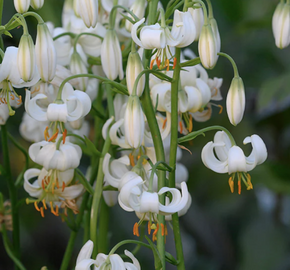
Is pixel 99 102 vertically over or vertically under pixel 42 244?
over

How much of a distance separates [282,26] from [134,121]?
209 mm

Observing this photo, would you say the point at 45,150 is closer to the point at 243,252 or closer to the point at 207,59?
the point at 207,59

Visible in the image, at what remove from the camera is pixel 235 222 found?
1002mm

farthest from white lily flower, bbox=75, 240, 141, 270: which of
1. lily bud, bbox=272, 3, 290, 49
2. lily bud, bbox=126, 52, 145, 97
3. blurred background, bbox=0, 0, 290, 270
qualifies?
blurred background, bbox=0, 0, 290, 270

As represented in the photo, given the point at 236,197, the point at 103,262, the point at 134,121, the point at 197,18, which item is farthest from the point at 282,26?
the point at 236,197

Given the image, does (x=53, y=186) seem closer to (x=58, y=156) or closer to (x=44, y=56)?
(x=58, y=156)

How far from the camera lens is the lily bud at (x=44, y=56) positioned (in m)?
0.47

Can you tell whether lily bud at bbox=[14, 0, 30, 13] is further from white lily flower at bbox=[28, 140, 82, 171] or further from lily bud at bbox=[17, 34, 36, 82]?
white lily flower at bbox=[28, 140, 82, 171]

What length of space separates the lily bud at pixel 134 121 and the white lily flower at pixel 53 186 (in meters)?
0.17

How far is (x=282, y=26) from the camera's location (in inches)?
20.6

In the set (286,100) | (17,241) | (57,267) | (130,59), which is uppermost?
(130,59)

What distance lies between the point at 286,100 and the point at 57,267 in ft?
1.86

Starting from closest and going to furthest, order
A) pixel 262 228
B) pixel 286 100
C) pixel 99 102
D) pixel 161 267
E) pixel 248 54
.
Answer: pixel 161 267 < pixel 99 102 < pixel 286 100 < pixel 262 228 < pixel 248 54

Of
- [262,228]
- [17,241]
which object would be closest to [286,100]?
[262,228]
